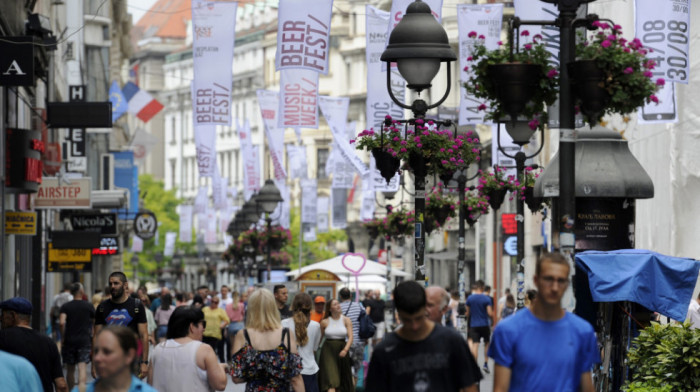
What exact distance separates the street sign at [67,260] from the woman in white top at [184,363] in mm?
25718

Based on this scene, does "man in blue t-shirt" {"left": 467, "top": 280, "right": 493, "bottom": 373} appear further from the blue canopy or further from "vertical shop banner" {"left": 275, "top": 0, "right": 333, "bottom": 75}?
the blue canopy

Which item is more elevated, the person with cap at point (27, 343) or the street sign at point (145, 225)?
the person with cap at point (27, 343)

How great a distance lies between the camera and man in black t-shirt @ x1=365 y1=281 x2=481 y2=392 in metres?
8.87

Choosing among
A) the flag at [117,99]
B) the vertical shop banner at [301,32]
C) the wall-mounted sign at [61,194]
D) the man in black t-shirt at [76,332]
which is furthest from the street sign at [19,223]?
the flag at [117,99]

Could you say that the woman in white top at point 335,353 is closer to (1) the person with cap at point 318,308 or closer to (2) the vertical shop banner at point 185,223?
(1) the person with cap at point 318,308

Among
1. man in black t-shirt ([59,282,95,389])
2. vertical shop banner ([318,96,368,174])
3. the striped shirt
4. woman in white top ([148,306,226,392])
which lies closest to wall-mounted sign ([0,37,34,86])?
man in black t-shirt ([59,282,95,389])

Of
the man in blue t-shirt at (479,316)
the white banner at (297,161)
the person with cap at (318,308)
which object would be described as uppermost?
the white banner at (297,161)

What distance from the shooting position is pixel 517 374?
28.5 ft

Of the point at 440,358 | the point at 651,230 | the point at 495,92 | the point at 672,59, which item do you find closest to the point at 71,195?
the point at 651,230

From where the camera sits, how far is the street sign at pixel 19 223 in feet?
94.8

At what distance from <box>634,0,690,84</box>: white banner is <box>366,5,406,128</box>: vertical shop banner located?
253 inches

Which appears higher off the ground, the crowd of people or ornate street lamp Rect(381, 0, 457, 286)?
ornate street lamp Rect(381, 0, 457, 286)

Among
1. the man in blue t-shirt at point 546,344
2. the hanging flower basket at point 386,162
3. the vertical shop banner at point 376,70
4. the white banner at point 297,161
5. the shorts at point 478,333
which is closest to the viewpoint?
the man in blue t-shirt at point 546,344

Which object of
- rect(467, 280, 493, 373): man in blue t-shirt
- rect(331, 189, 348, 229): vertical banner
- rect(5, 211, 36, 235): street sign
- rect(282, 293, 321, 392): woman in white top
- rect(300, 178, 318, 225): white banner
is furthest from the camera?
rect(331, 189, 348, 229): vertical banner
